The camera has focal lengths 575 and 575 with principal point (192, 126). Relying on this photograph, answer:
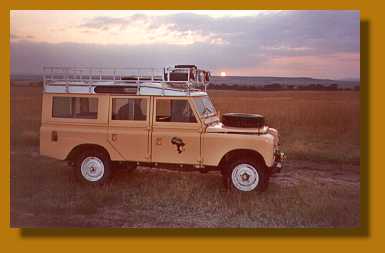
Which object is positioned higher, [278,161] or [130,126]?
[130,126]

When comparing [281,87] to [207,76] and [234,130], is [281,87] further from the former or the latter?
[207,76]

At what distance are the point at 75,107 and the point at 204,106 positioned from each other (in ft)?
5.81

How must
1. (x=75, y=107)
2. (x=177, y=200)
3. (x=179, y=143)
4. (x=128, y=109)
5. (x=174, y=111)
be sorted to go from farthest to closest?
(x=75, y=107) → (x=128, y=109) → (x=174, y=111) → (x=179, y=143) → (x=177, y=200)

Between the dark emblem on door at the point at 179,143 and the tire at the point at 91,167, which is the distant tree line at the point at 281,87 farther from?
the tire at the point at 91,167

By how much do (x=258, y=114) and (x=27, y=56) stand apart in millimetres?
3115

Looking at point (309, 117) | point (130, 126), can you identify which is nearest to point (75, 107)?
point (130, 126)

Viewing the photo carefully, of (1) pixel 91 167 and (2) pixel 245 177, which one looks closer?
(2) pixel 245 177

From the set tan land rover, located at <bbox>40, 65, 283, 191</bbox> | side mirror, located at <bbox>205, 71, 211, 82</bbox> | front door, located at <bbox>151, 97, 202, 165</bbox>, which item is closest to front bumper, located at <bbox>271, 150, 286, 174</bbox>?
tan land rover, located at <bbox>40, 65, 283, 191</bbox>

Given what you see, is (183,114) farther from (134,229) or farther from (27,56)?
(27,56)

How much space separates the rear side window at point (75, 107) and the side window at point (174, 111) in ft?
2.92

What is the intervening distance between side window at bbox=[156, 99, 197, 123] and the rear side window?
0.89 m

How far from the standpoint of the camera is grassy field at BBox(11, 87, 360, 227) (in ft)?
23.9

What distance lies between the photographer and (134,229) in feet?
24.0

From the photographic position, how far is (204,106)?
7848mm
